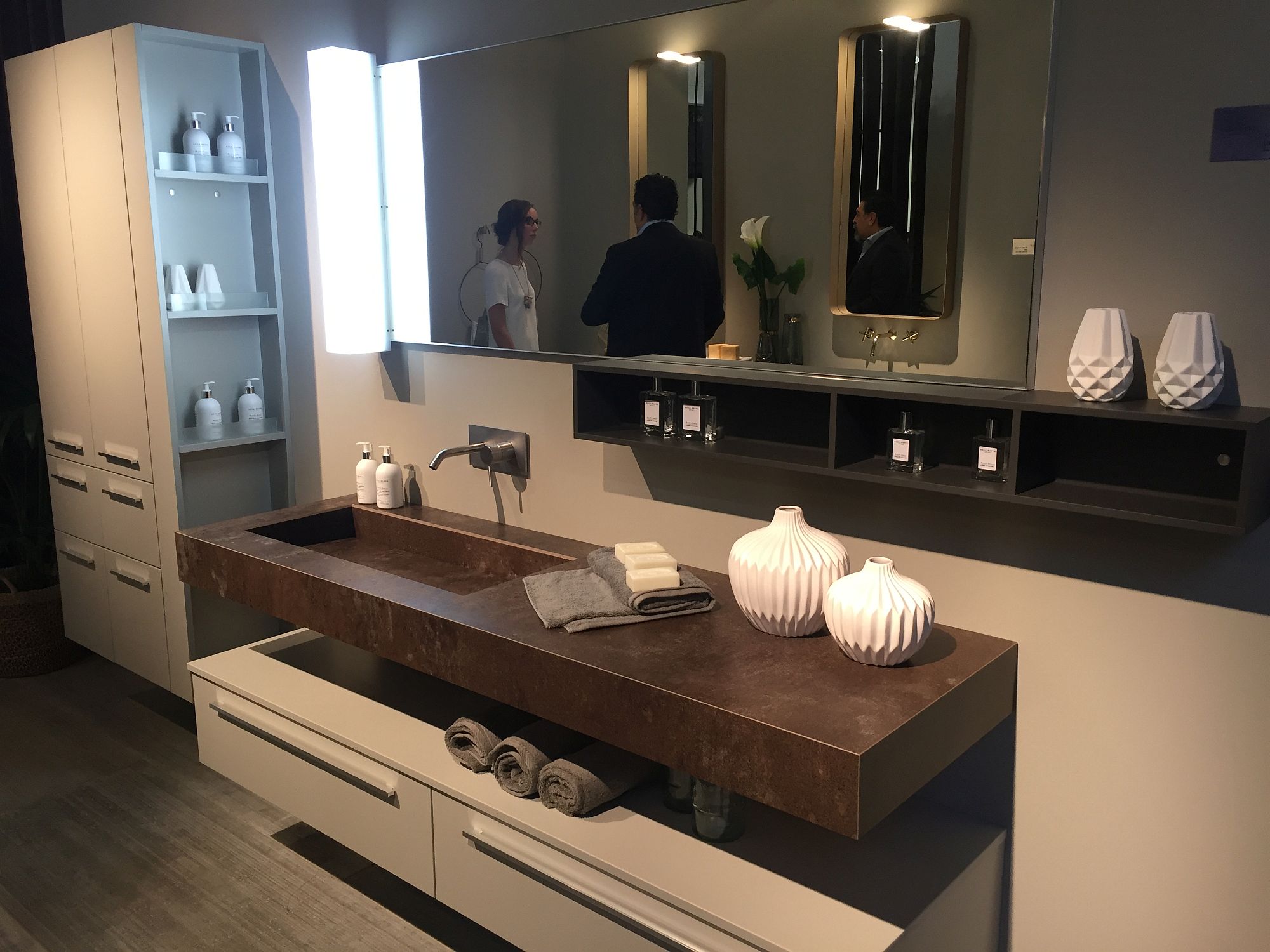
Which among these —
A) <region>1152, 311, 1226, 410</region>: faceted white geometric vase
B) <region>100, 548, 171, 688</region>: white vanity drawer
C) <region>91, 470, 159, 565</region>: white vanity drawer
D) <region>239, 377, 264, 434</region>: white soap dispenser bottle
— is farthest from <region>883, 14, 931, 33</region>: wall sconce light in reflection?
<region>100, 548, 171, 688</region>: white vanity drawer

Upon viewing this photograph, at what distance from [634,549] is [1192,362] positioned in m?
1.03

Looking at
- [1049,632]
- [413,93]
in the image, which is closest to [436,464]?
[413,93]

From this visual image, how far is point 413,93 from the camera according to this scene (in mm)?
2715

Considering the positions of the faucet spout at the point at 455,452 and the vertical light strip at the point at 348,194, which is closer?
the faucet spout at the point at 455,452

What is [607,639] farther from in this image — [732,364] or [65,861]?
[65,861]

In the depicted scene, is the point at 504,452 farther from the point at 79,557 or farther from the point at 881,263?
the point at 79,557

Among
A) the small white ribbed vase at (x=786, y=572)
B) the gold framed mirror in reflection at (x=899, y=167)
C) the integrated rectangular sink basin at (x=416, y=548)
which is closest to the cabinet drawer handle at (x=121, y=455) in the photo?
the integrated rectangular sink basin at (x=416, y=548)

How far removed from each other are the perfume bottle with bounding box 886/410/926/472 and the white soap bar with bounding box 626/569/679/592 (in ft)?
1.51

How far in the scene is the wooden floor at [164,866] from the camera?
2.42 meters

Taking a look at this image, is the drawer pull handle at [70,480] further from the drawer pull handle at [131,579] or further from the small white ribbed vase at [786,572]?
the small white ribbed vase at [786,572]

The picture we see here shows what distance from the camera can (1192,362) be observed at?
1.60 m

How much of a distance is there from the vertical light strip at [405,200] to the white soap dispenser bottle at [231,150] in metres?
0.59

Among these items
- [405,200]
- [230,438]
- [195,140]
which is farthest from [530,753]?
[195,140]

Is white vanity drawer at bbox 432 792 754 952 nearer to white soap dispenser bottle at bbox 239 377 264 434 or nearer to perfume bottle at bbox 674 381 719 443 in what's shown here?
perfume bottle at bbox 674 381 719 443
